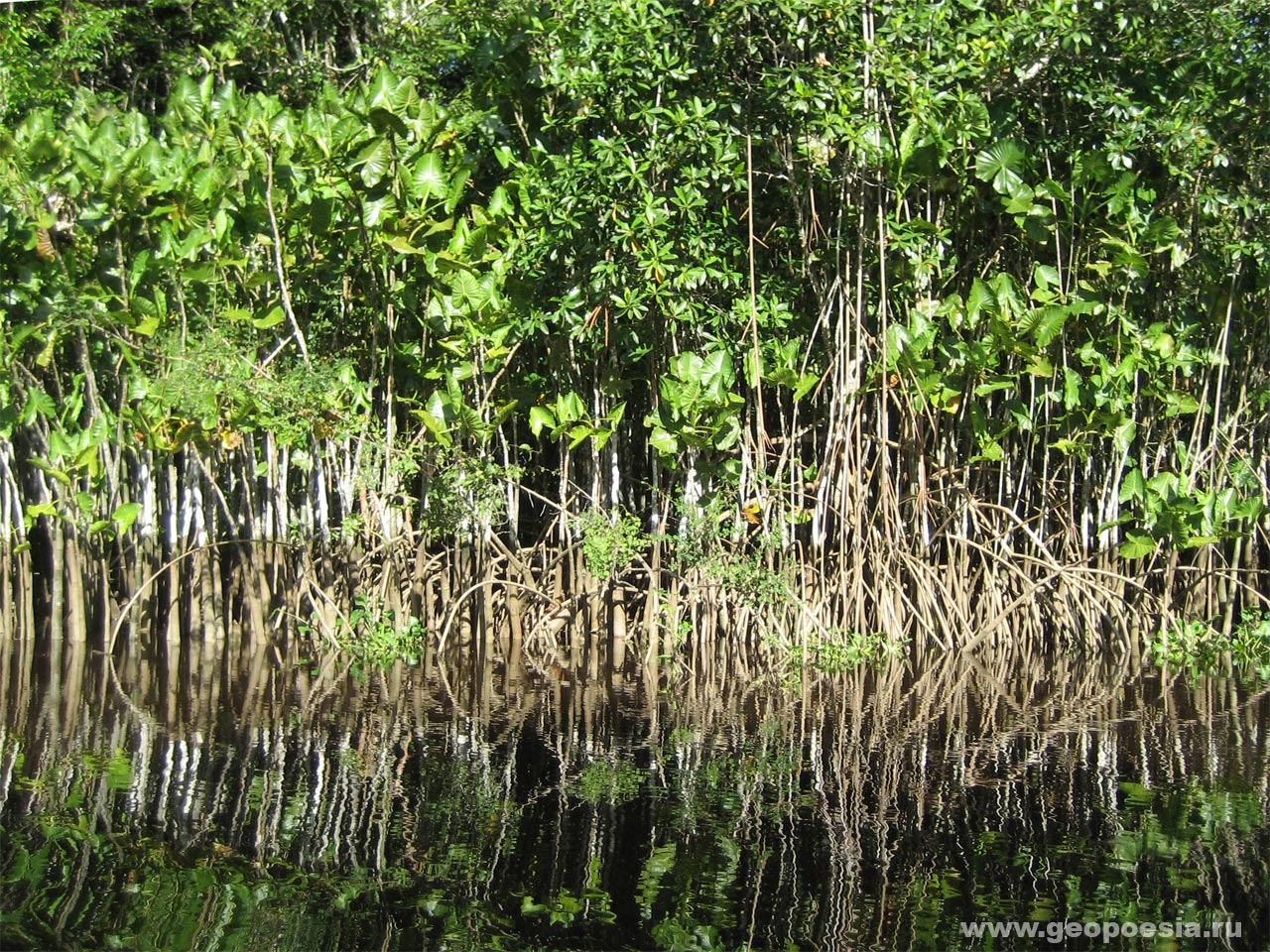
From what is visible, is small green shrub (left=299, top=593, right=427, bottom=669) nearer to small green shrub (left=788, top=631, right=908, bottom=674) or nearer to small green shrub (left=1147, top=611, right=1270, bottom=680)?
small green shrub (left=788, top=631, right=908, bottom=674)

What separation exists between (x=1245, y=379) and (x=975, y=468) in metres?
1.65

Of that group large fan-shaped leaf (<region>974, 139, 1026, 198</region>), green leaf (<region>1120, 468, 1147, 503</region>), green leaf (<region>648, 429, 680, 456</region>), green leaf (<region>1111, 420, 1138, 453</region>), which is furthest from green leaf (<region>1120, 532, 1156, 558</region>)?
green leaf (<region>648, 429, 680, 456</region>)

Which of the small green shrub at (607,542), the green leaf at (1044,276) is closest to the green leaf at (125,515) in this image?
the small green shrub at (607,542)

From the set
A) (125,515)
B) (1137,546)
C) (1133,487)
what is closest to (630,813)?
(1137,546)

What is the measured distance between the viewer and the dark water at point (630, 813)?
135 inches

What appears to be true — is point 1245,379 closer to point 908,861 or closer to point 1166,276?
point 1166,276

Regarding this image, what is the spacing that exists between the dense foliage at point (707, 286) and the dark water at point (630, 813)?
1432 millimetres

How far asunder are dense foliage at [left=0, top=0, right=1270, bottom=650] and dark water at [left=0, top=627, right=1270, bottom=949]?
1432 millimetres

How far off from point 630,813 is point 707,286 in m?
3.89

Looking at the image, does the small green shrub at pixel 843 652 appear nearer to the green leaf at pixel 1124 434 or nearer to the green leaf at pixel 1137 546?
the green leaf at pixel 1137 546

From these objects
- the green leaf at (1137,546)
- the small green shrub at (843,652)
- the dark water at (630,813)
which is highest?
the green leaf at (1137,546)

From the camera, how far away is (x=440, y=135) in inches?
297

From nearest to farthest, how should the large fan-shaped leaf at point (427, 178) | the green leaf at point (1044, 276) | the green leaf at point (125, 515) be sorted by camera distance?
1. the green leaf at point (1044, 276)
2. the large fan-shaped leaf at point (427, 178)
3. the green leaf at point (125, 515)

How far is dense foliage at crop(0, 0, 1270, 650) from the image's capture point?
695 centimetres
